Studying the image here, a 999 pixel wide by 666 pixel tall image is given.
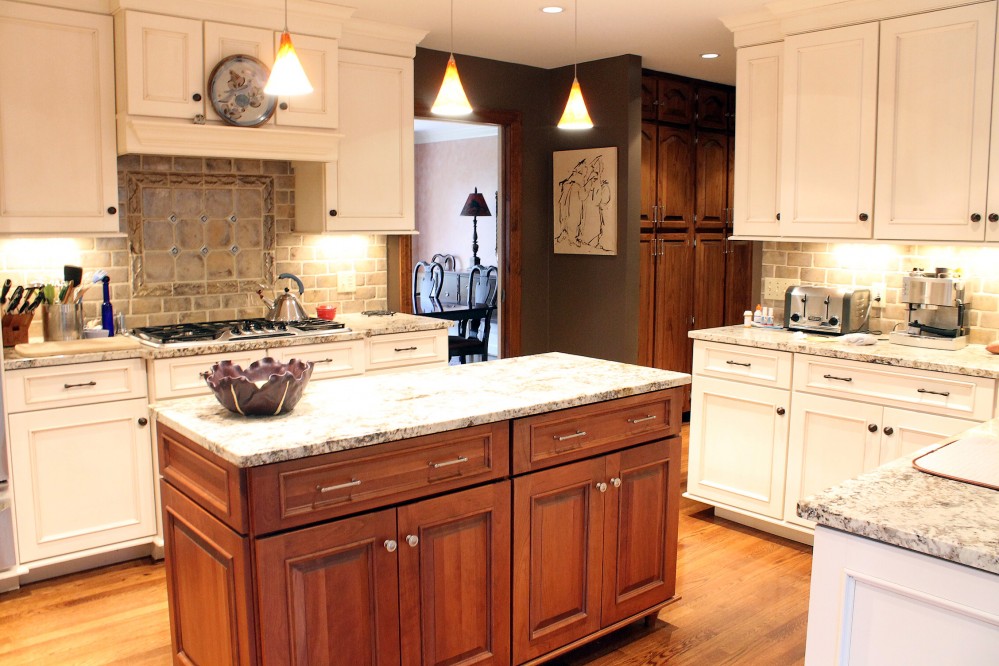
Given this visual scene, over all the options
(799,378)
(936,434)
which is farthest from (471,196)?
(936,434)

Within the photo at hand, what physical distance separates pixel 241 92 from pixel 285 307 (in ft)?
3.42

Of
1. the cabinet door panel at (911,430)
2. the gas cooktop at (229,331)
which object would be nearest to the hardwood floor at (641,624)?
the cabinet door panel at (911,430)

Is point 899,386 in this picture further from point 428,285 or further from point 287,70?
point 428,285

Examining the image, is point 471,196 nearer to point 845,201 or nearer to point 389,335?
point 389,335

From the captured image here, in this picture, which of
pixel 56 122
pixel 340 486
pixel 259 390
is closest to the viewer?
pixel 340 486

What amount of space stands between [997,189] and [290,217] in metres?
3.31

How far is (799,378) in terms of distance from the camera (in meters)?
3.68

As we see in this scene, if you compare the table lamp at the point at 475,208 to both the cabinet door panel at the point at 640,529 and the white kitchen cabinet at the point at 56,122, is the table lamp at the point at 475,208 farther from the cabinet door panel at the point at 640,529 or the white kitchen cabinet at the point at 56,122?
the cabinet door panel at the point at 640,529

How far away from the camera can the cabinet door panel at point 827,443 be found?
11.4 ft

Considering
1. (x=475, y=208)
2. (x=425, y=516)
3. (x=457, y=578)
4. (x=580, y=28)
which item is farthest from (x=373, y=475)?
(x=475, y=208)

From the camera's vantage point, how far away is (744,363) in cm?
387

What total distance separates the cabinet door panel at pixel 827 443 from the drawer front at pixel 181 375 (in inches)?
96.4

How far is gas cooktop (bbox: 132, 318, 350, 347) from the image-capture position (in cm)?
364

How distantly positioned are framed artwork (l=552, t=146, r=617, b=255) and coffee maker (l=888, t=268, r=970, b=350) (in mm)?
1882
